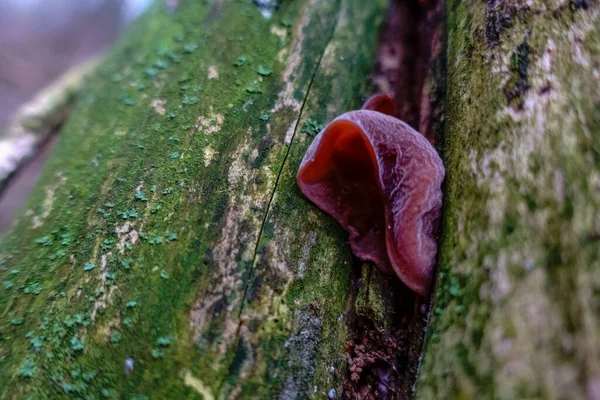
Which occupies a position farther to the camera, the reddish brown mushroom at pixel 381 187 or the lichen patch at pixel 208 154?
the lichen patch at pixel 208 154

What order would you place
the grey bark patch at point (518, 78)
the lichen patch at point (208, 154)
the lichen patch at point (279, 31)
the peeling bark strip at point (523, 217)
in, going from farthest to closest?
the lichen patch at point (279, 31) < the lichen patch at point (208, 154) < the grey bark patch at point (518, 78) < the peeling bark strip at point (523, 217)

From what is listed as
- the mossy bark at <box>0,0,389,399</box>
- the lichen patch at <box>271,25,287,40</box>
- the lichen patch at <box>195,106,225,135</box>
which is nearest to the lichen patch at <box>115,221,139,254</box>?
the mossy bark at <box>0,0,389,399</box>

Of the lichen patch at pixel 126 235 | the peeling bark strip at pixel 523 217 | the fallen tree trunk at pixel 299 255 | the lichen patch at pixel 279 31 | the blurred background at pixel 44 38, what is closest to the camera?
the peeling bark strip at pixel 523 217

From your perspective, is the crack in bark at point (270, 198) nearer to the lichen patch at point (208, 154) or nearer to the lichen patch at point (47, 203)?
the lichen patch at point (208, 154)

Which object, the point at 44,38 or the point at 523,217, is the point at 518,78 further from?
the point at 44,38

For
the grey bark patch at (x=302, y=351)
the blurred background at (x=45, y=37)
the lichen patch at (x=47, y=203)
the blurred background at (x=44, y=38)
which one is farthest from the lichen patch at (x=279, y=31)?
the blurred background at (x=45, y=37)

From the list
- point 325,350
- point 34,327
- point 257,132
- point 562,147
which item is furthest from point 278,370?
point 562,147

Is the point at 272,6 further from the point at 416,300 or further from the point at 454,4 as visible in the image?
the point at 416,300

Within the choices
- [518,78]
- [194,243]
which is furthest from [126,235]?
[518,78]
